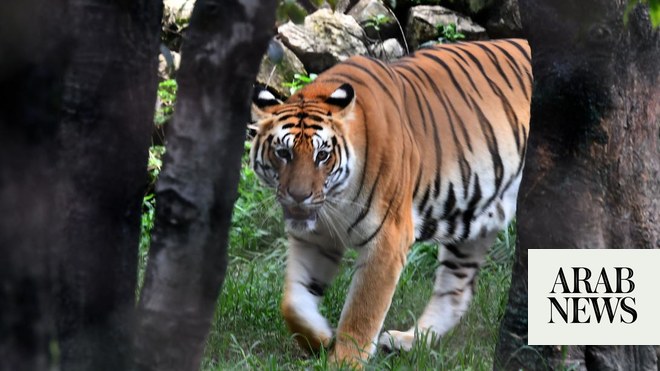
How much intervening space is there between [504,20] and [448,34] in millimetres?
576

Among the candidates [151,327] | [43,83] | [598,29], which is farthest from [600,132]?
[43,83]

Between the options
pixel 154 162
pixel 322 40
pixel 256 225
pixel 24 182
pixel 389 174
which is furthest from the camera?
pixel 322 40

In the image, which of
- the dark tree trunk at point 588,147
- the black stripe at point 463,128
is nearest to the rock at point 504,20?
the black stripe at point 463,128

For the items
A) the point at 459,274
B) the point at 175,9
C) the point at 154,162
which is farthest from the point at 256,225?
the point at 175,9

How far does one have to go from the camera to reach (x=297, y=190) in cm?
504

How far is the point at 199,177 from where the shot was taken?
2.59 meters

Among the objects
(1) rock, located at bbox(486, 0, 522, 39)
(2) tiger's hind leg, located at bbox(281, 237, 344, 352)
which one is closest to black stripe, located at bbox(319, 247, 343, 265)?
(2) tiger's hind leg, located at bbox(281, 237, 344, 352)

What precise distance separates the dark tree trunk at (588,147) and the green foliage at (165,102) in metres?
4.85

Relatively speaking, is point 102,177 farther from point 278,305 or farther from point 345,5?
point 345,5

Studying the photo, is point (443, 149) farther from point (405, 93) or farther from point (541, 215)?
point (541, 215)

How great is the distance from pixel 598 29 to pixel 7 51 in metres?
2.66

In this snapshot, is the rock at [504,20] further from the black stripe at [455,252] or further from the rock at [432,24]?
the black stripe at [455,252]

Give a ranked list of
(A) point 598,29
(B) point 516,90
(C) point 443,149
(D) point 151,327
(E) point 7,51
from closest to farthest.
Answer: (E) point 7,51, (D) point 151,327, (A) point 598,29, (C) point 443,149, (B) point 516,90

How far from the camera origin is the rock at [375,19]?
10180mm
